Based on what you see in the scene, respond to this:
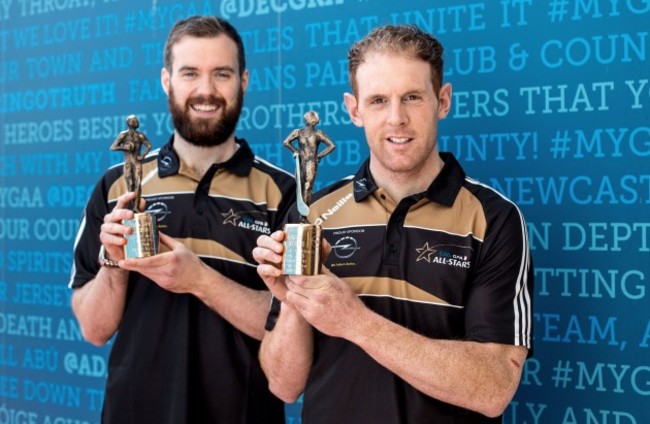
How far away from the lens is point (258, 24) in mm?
3086

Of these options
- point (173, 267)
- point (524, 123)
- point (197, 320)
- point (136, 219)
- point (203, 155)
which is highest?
point (524, 123)

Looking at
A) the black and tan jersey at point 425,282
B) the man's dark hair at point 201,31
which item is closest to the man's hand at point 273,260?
the black and tan jersey at point 425,282

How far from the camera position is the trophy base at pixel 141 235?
2035mm

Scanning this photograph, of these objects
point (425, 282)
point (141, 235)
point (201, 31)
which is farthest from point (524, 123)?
point (141, 235)

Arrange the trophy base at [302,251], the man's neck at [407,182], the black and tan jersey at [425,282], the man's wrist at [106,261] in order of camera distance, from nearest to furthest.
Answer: the trophy base at [302,251], the black and tan jersey at [425,282], the man's neck at [407,182], the man's wrist at [106,261]

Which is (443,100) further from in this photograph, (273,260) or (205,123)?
(205,123)

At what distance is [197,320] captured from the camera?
2287mm

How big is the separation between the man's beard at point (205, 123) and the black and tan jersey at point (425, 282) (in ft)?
1.88

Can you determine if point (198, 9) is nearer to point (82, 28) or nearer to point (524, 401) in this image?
point (82, 28)

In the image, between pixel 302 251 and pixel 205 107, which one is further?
pixel 205 107

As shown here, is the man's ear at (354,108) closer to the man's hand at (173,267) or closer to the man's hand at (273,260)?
the man's hand at (273,260)

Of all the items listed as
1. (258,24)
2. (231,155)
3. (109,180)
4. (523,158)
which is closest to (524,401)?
(523,158)

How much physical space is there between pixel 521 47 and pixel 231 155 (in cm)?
92

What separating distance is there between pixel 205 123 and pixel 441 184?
735mm
